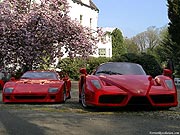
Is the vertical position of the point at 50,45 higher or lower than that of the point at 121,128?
higher

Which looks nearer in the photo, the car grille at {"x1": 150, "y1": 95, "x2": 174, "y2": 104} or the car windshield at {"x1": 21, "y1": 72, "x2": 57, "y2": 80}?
the car grille at {"x1": 150, "y1": 95, "x2": 174, "y2": 104}

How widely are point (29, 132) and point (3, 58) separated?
16.0 metres

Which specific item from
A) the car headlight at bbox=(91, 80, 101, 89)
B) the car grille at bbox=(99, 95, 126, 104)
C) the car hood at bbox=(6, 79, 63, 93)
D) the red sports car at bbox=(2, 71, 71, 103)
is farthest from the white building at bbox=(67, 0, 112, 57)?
the car grille at bbox=(99, 95, 126, 104)

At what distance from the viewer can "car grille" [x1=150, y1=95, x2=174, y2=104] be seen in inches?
339

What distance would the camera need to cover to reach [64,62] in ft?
121

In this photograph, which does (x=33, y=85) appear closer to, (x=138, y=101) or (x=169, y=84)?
(x=138, y=101)

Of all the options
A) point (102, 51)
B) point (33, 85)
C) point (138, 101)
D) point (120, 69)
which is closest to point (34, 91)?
point (33, 85)

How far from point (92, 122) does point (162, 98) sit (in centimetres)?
229

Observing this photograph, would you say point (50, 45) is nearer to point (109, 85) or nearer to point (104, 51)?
point (109, 85)

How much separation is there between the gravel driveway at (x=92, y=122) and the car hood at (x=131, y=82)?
0.48m

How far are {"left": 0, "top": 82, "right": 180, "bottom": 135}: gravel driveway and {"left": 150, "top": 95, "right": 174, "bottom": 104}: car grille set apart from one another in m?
0.22

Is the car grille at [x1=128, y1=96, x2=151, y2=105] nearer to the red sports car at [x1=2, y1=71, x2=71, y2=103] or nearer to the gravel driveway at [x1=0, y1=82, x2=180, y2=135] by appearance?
the gravel driveway at [x1=0, y1=82, x2=180, y2=135]

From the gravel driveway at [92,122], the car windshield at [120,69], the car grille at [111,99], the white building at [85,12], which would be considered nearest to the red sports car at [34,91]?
the car windshield at [120,69]

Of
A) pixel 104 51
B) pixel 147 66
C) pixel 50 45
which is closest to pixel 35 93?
pixel 50 45
